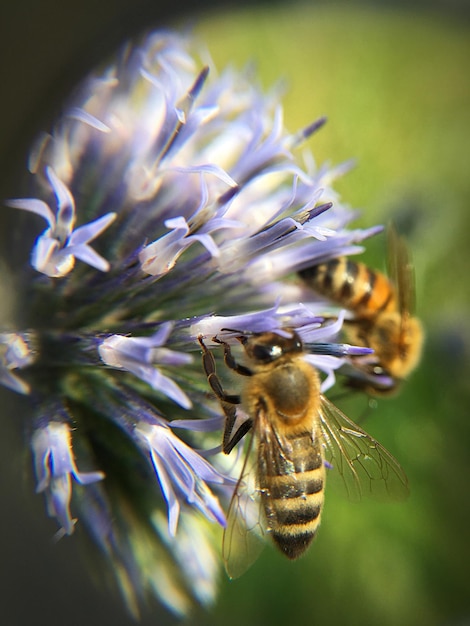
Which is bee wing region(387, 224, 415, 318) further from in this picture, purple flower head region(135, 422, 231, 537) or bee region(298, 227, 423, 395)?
purple flower head region(135, 422, 231, 537)

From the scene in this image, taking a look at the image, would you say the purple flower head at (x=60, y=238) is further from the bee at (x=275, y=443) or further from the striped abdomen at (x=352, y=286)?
the striped abdomen at (x=352, y=286)

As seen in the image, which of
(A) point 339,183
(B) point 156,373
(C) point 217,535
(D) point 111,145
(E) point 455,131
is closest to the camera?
(B) point 156,373

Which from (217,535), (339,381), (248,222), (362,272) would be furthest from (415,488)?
(248,222)

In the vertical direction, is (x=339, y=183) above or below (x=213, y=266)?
above

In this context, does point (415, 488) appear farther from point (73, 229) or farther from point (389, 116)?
point (73, 229)

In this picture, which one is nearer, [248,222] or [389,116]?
[248,222]

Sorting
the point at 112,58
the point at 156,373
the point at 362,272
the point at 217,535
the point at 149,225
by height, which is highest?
the point at 112,58

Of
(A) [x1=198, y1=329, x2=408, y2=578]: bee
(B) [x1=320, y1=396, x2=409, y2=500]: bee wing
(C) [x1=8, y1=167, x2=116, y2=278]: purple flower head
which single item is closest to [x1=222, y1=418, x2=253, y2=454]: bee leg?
(A) [x1=198, y1=329, x2=408, y2=578]: bee
